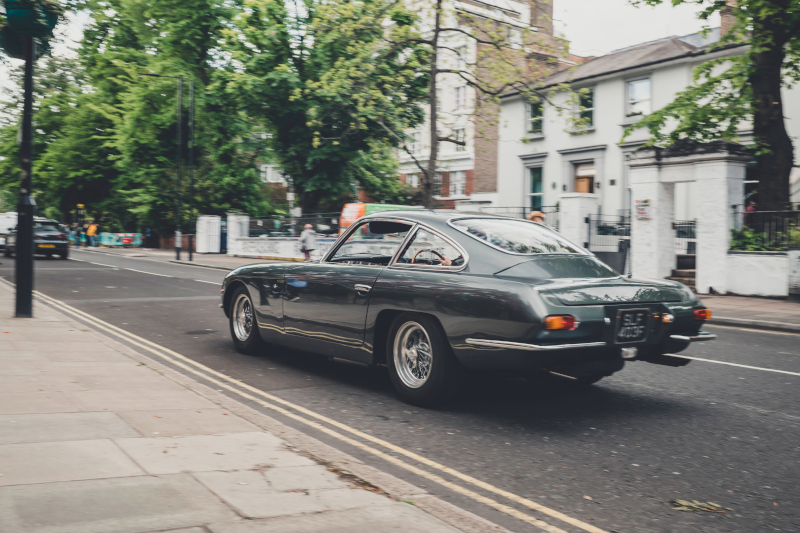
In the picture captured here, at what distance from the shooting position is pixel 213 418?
A: 4996 millimetres

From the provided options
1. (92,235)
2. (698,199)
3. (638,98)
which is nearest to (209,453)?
(698,199)

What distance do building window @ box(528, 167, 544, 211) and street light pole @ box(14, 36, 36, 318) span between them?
2799cm

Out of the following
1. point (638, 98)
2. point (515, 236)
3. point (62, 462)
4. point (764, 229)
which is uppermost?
point (638, 98)

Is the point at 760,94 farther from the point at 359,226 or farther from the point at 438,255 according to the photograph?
the point at 438,255

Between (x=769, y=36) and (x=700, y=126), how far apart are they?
9.68 feet

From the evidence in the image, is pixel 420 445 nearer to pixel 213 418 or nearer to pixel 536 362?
pixel 536 362

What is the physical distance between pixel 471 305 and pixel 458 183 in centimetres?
4094

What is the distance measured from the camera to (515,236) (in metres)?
5.79

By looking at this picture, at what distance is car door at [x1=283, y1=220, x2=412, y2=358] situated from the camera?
603cm

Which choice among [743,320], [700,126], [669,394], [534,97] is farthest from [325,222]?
[669,394]

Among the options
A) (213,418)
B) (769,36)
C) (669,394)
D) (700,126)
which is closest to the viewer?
(213,418)

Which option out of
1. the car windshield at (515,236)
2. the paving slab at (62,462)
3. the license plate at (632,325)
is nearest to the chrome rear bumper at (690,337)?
the license plate at (632,325)

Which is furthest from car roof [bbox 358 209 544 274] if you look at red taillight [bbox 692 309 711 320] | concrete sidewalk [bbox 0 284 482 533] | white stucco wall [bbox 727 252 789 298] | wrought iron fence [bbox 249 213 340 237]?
wrought iron fence [bbox 249 213 340 237]

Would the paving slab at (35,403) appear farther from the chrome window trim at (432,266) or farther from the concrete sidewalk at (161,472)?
the chrome window trim at (432,266)
